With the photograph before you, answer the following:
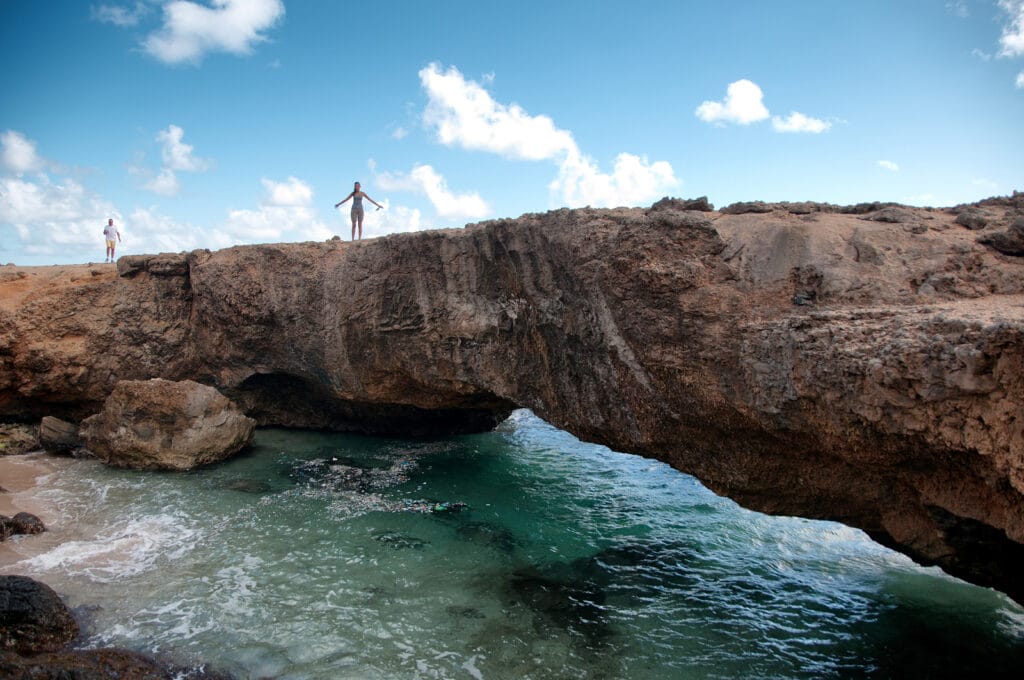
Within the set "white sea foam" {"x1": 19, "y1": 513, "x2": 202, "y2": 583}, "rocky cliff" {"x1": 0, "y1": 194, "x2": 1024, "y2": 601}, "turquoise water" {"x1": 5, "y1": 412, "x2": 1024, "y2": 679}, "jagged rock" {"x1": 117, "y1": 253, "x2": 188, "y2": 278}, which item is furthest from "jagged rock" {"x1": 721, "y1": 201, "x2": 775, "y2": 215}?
"jagged rock" {"x1": 117, "y1": 253, "x2": 188, "y2": 278}

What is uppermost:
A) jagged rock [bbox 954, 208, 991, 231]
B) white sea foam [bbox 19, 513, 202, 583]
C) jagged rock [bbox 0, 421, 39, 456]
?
jagged rock [bbox 954, 208, 991, 231]

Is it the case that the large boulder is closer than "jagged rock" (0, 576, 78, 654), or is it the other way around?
"jagged rock" (0, 576, 78, 654)

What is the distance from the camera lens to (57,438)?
11.5m

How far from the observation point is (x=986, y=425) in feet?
14.6

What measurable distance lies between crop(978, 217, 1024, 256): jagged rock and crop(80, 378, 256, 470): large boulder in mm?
11691

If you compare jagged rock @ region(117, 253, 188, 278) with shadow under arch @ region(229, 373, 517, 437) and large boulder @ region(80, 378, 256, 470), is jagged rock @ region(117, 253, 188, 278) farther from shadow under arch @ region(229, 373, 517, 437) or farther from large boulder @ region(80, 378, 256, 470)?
shadow under arch @ region(229, 373, 517, 437)

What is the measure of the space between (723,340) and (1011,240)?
101 inches

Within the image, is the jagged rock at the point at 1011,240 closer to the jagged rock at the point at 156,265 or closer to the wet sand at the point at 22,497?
the wet sand at the point at 22,497

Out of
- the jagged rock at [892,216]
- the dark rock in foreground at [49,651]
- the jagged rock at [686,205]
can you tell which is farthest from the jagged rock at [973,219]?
the dark rock in foreground at [49,651]

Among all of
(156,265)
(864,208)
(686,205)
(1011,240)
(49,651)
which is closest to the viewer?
(1011,240)

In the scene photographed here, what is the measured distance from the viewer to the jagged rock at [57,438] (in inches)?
452

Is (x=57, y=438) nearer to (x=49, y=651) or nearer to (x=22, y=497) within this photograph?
(x=22, y=497)

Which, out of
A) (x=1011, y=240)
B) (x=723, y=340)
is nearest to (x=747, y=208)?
(x=723, y=340)

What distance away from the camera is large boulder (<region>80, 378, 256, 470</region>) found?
1071 centimetres
